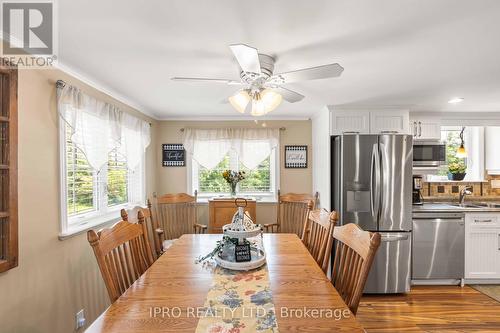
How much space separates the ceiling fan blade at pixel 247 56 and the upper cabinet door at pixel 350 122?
1982 millimetres

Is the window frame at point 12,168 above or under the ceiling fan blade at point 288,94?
under

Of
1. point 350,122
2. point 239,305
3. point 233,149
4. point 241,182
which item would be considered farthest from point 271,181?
point 239,305

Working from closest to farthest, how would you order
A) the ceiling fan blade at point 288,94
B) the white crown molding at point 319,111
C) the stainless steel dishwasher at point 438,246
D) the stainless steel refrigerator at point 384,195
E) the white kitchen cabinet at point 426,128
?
the ceiling fan blade at point 288,94 → the stainless steel refrigerator at point 384,195 → the stainless steel dishwasher at point 438,246 → the white crown molding at point 319,111 → the white kitchen cabinet at point 426,128

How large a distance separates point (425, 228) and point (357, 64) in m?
2.37

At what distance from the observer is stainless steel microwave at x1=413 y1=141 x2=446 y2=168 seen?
137 inches

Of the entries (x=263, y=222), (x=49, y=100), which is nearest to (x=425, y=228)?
(x=263, y=222)

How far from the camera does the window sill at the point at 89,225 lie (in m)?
2.02

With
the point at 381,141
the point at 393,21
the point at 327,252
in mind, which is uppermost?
the point at 393,21

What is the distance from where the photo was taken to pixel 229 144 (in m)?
4.07

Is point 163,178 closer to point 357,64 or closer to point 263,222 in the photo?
point 263,222

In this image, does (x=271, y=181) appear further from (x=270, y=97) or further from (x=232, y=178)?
(x=270, y=97)

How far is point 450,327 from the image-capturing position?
249 cm

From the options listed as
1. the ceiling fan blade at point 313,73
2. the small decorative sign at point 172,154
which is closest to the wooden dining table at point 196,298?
the ceiling fan blade at point 313,73

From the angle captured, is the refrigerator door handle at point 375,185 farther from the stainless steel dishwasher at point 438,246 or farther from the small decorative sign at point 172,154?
the small decorative sign at point 172,154
